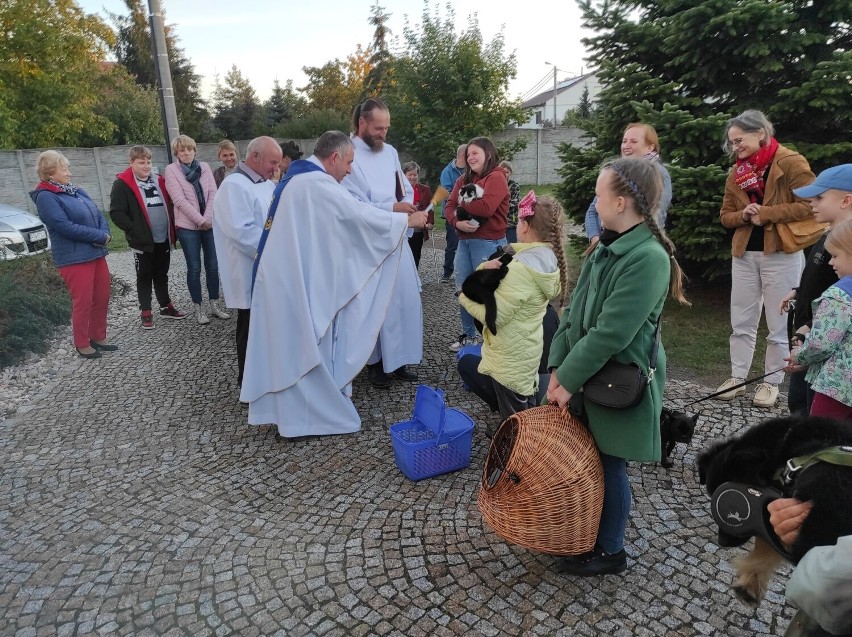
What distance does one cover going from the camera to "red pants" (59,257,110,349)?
607 cm

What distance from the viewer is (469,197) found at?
18.9 ft

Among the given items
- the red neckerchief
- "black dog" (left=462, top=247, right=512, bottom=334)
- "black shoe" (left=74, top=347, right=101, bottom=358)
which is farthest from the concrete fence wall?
"black dog" (left=462, top=247, right=512, bottom=334)

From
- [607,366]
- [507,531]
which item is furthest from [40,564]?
[607,366]

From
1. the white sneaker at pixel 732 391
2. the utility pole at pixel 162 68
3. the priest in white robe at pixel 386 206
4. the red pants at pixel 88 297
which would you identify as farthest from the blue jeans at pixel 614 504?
→ the utility pole at pixel 162 68

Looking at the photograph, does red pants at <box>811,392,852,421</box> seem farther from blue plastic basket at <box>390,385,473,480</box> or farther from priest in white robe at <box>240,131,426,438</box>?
priest in white robe at <box>240,131,426,438</box>

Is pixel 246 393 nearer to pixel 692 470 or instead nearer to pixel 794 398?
pixel 692 470

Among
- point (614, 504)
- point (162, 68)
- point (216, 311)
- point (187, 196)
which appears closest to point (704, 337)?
point (614, 504)

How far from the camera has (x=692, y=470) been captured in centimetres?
384

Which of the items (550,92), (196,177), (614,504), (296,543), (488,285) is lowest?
(296,543)

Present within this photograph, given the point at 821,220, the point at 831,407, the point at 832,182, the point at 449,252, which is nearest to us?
the point at 831,407

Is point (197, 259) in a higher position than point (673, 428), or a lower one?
higher

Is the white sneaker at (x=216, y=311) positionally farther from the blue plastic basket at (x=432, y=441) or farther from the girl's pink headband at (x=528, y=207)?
the girl's pink headband at (x=528, y=207)

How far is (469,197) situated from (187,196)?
3.45 m

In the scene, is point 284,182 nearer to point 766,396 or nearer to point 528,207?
point 528,207
